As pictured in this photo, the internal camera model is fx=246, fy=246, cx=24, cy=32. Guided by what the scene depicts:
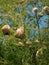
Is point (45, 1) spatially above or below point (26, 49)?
above

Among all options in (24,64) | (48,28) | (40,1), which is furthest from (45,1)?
(24,64)

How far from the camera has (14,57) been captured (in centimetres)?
324

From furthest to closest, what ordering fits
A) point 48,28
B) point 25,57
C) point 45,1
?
point 25,57 → point 48,28 → point 45,1

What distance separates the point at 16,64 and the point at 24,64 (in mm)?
335

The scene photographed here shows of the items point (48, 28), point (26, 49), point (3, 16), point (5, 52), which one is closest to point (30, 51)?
point (26, 49)

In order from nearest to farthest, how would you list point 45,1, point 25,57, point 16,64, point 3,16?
point 3,16 < point 45,1 < point 25,57 < point 16,64

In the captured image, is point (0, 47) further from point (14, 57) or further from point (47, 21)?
point (47, 21)

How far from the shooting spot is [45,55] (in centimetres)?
270

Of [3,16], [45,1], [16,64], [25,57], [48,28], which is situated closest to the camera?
[3,16]

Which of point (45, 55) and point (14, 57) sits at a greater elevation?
point (45, 55)

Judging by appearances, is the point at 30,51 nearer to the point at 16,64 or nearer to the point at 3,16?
the point at 16,64

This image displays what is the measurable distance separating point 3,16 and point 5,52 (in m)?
1.60

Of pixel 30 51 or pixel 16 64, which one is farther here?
pixel 16 64

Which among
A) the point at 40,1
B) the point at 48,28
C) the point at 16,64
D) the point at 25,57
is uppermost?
the point at 40,1
